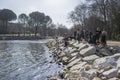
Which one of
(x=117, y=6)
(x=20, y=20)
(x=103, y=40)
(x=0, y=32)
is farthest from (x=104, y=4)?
(x=20, y=20)

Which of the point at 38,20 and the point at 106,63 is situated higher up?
the point at 38,20

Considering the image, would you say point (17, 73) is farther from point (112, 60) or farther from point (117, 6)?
point (117, 6)

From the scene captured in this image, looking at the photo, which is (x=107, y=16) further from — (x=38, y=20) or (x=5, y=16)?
(x=38, y=20)

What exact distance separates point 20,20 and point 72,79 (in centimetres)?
13582

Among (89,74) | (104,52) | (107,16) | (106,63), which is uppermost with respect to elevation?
(107,16)

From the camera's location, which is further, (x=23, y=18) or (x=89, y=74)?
(x=23, y=18)

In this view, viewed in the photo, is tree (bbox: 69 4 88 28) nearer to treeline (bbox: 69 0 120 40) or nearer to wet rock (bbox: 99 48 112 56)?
treeline (bbox: 69 0 120 40)

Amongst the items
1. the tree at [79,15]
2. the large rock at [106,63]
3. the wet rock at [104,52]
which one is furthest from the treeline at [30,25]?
the large rock at [106,63]

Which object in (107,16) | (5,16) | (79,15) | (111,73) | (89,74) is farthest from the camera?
(5,16)

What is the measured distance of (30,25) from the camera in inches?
5615

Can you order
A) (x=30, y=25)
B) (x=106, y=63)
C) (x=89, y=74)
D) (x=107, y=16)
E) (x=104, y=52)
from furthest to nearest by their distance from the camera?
1. (x=30, y=25)
2. (x=107, y=16)
3. (x=104, y=52)
4. (x=106, y=63)
5. (x=89, y=74)

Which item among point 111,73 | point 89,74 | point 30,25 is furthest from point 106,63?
point 30,25

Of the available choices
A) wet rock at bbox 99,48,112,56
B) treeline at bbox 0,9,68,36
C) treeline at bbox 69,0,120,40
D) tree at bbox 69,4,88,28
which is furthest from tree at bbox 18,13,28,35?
wet rock at bbox 99,48,112,56

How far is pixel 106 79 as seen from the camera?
14633mm
